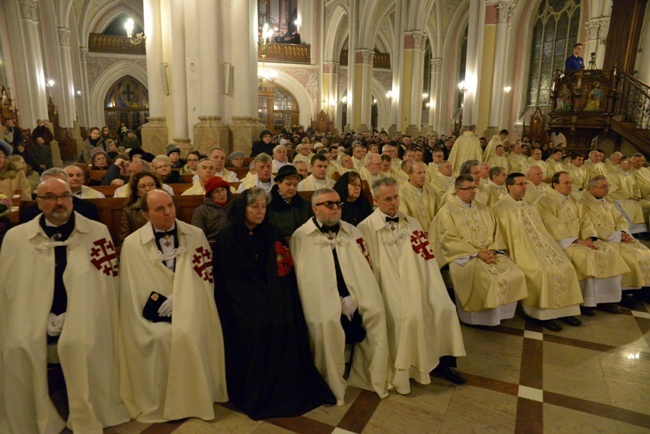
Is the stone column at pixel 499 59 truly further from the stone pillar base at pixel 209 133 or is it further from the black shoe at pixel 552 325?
the black shoe at pixel 552 325

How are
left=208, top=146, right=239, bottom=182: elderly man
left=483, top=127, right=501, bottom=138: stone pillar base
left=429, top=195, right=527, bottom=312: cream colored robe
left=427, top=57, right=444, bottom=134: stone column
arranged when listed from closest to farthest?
left=429, top=195, right=527, bottom=312: cream colored robe, left=208, top=146, right=239, bottom=182: elderly man, left=483, top=127, right=501, bottom=138: stone pillar base, left=427, top=57, right=444, bottom=134: stone column

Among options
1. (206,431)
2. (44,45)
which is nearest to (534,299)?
(206,431)

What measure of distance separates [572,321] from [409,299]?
2.51m

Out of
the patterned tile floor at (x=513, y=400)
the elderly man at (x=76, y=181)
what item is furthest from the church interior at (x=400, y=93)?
the elderly man at (x=76, y=181)

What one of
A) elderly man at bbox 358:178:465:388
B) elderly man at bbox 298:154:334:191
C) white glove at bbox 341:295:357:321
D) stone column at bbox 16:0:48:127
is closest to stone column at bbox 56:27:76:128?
stone column at bbox 16:0:48:127

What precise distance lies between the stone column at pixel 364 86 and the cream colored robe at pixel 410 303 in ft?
66.7

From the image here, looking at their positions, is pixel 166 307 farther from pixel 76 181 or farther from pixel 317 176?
pixel 317 176

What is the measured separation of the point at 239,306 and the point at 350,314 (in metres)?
0.89

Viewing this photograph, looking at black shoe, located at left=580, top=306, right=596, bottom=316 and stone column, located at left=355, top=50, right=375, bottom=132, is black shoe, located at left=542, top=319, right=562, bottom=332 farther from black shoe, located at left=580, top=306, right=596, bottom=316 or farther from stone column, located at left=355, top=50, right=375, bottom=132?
stone column, located at left=355, top=50, right=375, bottom=132

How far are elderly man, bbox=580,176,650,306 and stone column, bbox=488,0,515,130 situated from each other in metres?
10.6

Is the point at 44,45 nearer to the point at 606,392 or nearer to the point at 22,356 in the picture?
the point at 22,356

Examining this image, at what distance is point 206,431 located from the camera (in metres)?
3.17

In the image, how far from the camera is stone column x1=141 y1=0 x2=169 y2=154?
36.8 ft

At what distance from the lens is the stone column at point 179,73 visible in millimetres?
10086
